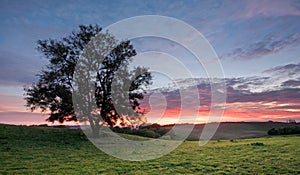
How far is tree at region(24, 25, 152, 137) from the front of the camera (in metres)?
34.6

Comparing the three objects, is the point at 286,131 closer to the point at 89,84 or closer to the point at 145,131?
the point at 145,131

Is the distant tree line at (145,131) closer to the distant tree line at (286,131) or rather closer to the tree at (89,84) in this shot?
the tree at (89,84)

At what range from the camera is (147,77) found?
37.9m

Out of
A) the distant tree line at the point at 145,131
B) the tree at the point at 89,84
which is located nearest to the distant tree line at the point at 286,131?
the distant tree line at the point at 145,131

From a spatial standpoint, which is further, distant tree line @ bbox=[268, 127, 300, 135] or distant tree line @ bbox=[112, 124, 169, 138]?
distant tree line @ bbox=[268, 127, 300, 135]

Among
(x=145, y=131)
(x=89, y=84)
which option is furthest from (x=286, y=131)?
(x=89, y=84)

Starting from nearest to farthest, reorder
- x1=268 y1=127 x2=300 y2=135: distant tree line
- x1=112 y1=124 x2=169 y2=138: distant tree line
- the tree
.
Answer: the tree
x1=112 y1=124 x2=169 y2=138: distant tree line
x1=268 y1=127 x2=300 y2=135: distant tree line

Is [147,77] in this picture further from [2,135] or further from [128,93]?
[2,135]

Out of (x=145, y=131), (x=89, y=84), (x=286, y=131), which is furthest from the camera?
(x=286, y=131)

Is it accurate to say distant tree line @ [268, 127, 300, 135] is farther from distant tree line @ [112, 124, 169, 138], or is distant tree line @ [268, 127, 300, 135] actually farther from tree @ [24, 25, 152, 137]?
tree @ [24, 25, 152, 137]

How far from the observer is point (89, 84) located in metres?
34.9

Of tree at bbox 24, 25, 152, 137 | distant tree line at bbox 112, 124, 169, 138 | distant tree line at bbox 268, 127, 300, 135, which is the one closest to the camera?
tree at bbox 24, 25, 152, 137

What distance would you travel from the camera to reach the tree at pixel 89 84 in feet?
114

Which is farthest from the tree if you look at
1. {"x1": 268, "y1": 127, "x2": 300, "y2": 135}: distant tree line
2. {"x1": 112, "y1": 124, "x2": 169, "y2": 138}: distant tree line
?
{"x1": 268, "y1": 127, "x2": 300, "y2": 135}: distant tree line
